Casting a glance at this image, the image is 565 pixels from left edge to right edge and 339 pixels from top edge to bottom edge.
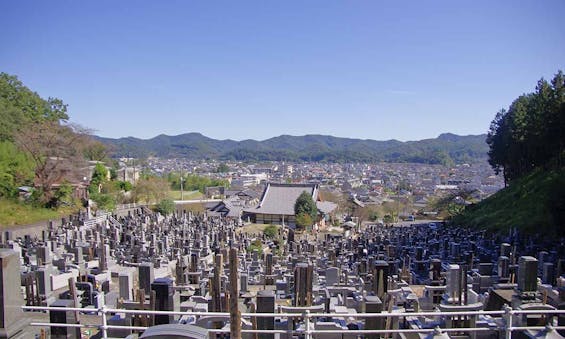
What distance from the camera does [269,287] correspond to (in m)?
12.6

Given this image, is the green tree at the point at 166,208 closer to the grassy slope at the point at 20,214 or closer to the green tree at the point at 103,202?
the green tree at the point at 103,202

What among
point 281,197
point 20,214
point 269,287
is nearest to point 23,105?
point 20,214

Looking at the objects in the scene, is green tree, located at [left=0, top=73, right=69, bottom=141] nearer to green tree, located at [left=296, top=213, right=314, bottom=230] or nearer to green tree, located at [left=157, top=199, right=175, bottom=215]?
green tree, located at [left=157, top=199, right=175, bottom=215]

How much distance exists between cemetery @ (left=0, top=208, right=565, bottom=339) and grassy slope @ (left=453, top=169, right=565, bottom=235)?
118cm

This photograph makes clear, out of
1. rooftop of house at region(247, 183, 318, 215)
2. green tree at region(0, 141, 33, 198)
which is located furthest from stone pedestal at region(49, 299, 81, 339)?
rooftop of house at region(247, 183, 318, 215)

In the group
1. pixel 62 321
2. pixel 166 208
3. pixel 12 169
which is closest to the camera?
pixel 62 321

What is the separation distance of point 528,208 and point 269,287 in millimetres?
16206

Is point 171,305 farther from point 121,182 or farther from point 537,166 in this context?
point 121,182

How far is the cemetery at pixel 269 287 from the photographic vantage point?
3.91 meters

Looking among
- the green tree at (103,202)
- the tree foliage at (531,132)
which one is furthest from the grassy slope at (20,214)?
the tree foliage at (531,132)

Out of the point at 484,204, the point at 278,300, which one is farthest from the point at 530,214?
the point at 278,300

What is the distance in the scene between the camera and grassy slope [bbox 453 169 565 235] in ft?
50.6

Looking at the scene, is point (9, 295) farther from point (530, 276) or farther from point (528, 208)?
point (528, 208)

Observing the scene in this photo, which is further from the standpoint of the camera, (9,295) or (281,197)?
(281,197)
